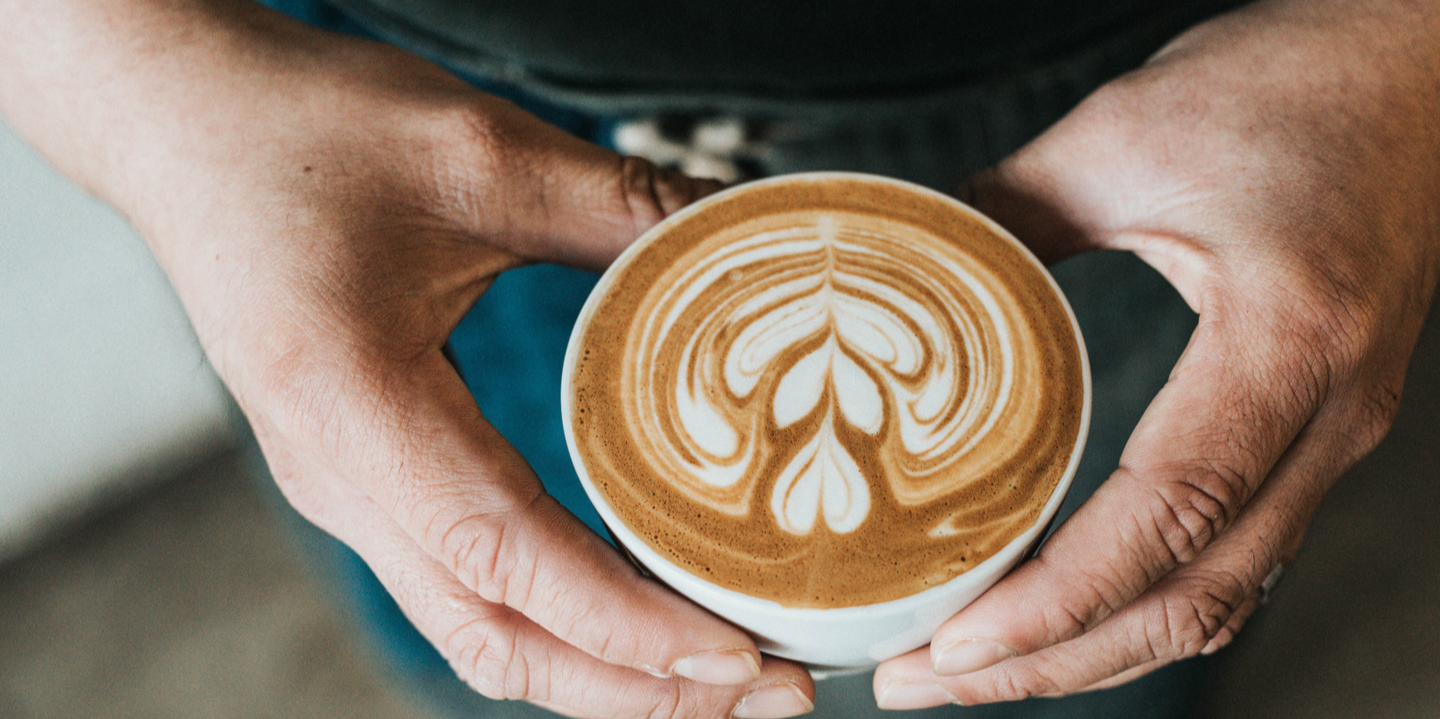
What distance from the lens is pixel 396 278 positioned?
942 millimetres

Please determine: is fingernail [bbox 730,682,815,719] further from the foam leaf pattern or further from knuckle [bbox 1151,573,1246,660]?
knuckle [bbox 1151,573,1246,660]

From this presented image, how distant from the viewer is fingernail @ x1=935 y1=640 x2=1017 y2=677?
853 mm

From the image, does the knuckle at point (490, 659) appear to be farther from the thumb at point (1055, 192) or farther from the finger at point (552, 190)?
the thumb at point (1055, 192)

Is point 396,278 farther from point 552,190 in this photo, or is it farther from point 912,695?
point 912,695

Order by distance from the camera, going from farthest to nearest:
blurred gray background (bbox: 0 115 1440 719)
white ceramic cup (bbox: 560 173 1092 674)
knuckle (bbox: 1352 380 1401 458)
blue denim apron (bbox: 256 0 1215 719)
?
blurred gray background (bbox: 0 115 1440 719) < blue denim apron (bbox: 256 0 1215 719) < knuckle (bbox: 1352 380 1401 458) < white ceramic cup (bbox: 560 173 1092 674)

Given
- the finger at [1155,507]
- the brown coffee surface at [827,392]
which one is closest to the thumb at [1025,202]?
the brown coffee surface at [827,392]

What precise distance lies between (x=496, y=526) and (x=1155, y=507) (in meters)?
0.59

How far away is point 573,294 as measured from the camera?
4.29 feet

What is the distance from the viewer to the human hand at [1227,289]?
0.88 meters

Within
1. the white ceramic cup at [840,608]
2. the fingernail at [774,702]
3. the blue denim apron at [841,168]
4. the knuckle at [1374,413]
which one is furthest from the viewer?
the blue denim apron at [841,168]

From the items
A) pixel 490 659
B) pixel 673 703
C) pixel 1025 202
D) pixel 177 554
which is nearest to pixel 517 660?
pixel 490 659

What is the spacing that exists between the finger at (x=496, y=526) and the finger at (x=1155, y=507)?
22 centimetres

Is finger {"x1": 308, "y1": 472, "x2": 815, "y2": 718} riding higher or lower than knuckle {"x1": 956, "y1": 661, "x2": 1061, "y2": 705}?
higher

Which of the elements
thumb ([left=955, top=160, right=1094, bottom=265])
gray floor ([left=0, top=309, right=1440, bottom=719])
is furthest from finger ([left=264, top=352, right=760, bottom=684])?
gray floor ([left=0, top=309, right=1440, bottom=719])
